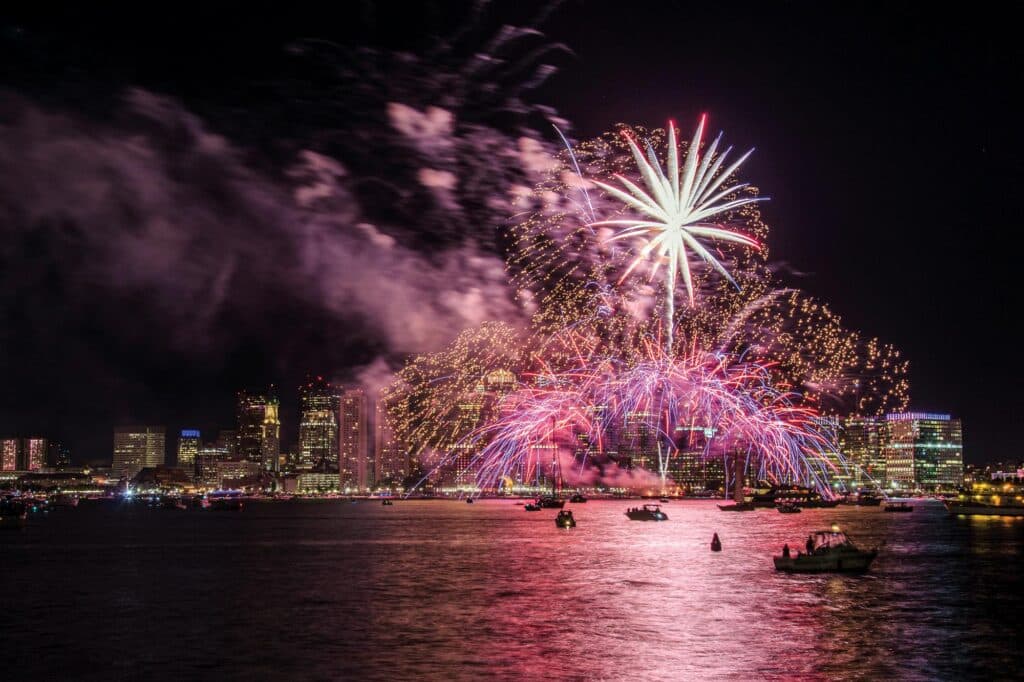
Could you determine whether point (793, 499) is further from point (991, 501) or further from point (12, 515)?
point (12, 515)

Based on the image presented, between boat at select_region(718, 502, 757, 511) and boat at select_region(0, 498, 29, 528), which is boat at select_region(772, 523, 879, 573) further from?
boat at select_region(0, 498, 29, 528)

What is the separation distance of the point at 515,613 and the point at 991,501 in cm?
10599

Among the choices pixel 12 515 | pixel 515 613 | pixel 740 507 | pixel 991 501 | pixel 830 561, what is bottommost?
pixel 740 507

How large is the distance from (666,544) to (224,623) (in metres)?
39.6

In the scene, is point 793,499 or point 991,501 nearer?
point 991,501

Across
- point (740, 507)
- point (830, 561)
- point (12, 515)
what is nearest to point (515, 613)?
point (830, 561)

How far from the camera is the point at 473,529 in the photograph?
97.8m

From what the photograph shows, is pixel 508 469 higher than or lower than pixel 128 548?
higher

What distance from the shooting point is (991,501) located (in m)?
127

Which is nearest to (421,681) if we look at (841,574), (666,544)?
(841,574)

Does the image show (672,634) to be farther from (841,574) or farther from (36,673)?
(841,574)

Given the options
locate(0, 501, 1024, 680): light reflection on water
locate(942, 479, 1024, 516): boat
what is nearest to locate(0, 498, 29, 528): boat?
locate(0, 501, 1024, 680): light reflection on water

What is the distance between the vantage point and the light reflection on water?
2811 cm

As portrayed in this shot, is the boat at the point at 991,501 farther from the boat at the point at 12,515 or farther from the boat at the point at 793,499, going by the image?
the boat at the point at 12,515
